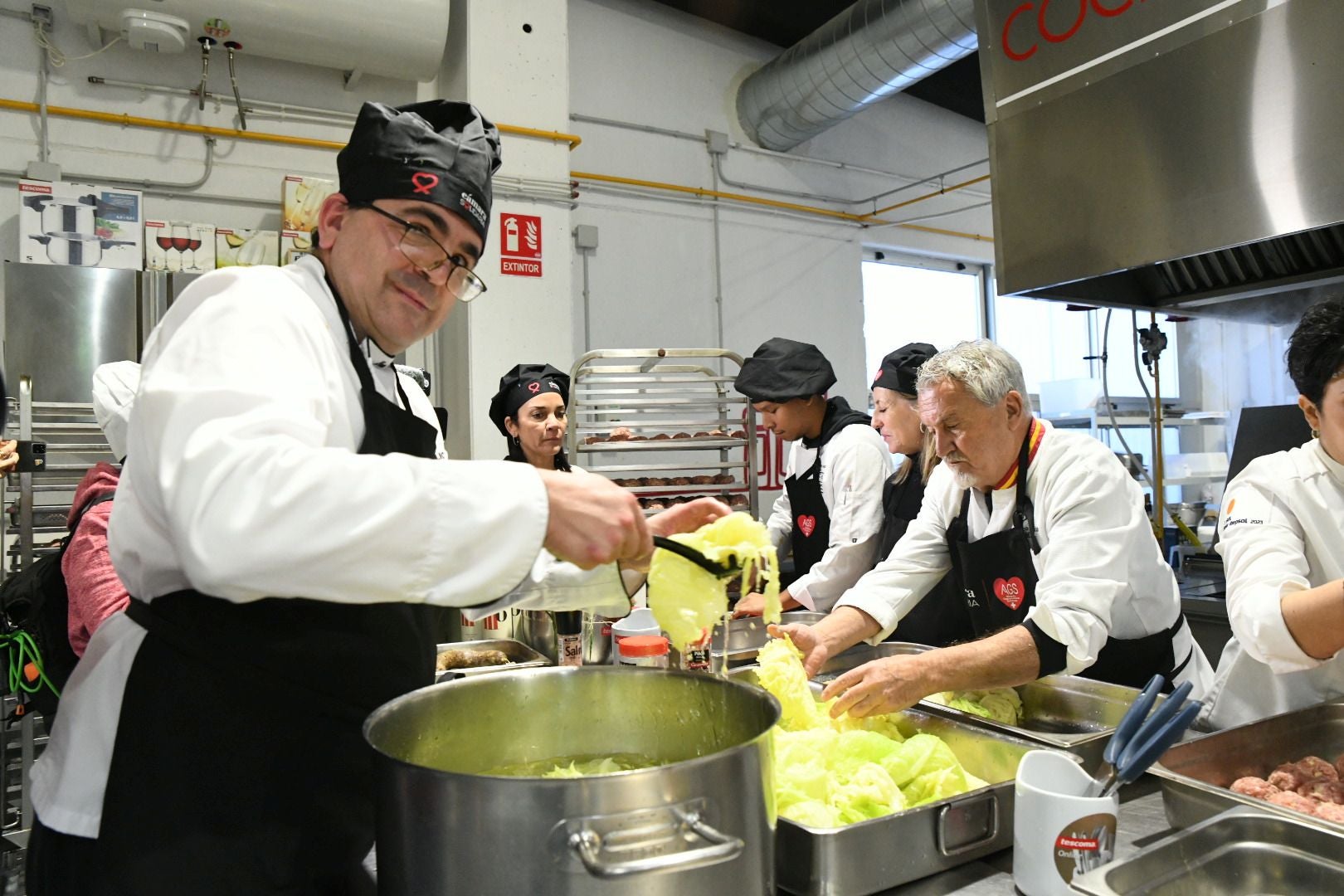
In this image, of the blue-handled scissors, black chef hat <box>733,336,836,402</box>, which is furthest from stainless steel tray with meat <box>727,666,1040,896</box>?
black chef hat <box>733,336,836,402</box>

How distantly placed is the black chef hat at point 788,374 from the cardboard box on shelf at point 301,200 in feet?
8.19

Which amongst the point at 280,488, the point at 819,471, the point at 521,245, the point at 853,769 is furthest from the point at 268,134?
the point at 853,769

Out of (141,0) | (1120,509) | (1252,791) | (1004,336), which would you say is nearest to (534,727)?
(1252,791)

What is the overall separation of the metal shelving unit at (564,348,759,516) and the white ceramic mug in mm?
3682

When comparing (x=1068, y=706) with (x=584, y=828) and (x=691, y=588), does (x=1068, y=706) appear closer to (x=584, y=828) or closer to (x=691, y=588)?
(x=691, y=588)

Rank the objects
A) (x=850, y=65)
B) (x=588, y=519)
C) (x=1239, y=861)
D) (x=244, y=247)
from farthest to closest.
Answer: (x=850, y=65) → (x=244, y=247) → (x=1239, y=861) → (x=588, y=519)

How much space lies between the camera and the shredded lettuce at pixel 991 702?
6.40 ft

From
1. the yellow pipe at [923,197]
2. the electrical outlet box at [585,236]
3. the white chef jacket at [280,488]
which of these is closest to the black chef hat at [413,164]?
the white chef jacket at [280,488]

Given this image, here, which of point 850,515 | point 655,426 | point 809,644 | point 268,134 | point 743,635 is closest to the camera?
point 809,644

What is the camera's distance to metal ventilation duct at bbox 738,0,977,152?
5.24 meters

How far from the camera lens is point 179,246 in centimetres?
436

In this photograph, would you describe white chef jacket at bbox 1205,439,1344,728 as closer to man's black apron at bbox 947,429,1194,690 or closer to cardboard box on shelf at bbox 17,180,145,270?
man's black apron at bbox 947,429,1194,690

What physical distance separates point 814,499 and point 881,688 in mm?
2545

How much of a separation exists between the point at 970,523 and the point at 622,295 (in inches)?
164
